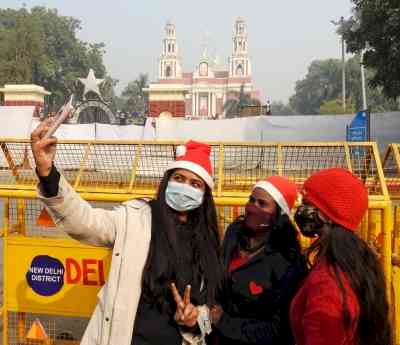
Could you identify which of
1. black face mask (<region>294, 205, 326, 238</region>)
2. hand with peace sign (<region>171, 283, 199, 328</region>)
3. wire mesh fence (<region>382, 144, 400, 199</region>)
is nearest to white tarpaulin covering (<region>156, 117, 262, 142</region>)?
wire mesh fence (<region>382, 144, 400, 199</region>)

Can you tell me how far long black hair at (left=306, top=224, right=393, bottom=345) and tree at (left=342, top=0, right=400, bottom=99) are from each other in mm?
16584

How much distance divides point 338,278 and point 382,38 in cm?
1787

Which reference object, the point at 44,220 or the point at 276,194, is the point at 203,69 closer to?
the point at 44,220

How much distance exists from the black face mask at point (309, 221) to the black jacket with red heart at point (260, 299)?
400 mm

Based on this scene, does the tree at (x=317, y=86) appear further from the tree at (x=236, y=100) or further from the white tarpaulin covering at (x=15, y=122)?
the white tarpaulin covering at (x=15, y=122)

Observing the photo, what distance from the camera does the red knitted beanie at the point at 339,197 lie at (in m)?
1.82

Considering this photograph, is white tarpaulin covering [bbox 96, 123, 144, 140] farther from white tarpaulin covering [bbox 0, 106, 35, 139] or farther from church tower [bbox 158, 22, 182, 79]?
church tower [bbox 158, 22, 182, 79]

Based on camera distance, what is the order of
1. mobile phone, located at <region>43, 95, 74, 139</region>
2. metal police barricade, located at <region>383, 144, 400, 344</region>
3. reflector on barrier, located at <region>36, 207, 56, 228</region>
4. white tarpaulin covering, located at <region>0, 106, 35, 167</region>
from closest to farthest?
mobile phone, located at <region>43, 95, 74, 139</region>
metal police barricade, located at <region>383, 144, 400, 344</region>
reflector on barrier, located at <region>36, 207, 56, 228</region>
white tarpaulin covering, located at <region>0, 106, 35, 167</region>

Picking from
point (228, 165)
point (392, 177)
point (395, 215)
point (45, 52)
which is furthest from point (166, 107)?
point (45, 52)

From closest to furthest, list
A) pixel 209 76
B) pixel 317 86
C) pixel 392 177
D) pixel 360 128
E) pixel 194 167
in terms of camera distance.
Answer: pixel 194 167
pixel 392 177
pixel 360 128
pixel 317 86
pixel 209 76

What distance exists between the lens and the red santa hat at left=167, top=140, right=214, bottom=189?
7.88 feet

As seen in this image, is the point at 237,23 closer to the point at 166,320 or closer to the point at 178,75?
the point at 178,75

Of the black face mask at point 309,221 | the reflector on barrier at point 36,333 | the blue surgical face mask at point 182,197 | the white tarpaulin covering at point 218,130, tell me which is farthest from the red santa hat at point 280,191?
the white tarpaulin covering at point 218,130

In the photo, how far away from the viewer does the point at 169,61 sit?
418 feet
